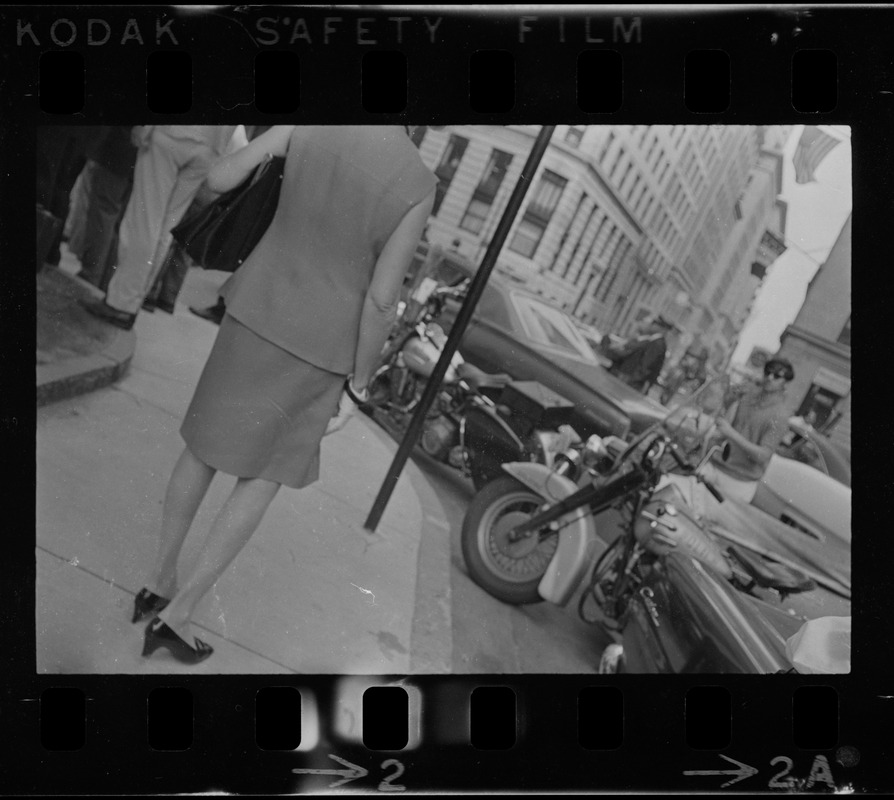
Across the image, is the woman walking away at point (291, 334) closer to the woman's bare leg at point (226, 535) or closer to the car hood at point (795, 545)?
the woman's bare leg at point (226, 535)

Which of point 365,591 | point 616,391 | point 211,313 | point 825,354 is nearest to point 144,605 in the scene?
point 365,591

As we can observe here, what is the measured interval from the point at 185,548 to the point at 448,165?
156 cm

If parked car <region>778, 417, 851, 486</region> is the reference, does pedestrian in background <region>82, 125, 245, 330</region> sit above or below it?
above

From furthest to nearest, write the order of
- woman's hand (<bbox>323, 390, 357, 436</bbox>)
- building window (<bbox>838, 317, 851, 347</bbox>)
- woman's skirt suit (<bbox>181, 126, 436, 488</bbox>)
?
building window (<bbox>838, 317, 851, 347</bbox>) → woman's hand (<bbox>323, 390, 357, 436</bbox>) → woman's skirt suit (<bbox>181, 126, 436, 488</bbox>)

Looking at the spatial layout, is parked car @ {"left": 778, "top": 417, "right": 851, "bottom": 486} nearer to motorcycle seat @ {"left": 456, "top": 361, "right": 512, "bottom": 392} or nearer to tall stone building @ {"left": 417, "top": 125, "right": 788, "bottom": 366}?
tall stone building @ {"left": 417, "top": 125, "right": 788, "bottom": 366}

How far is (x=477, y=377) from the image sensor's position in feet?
8.46

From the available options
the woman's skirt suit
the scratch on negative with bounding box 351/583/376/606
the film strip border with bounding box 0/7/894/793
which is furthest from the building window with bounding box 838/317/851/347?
the scratch on negative with bounding box 351/583/376/606

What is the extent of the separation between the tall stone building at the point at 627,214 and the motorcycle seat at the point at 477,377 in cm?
33

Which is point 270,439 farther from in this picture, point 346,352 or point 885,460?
point 885,460

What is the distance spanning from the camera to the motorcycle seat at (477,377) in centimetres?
257

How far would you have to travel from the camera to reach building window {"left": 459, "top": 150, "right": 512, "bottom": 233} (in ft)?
7.91

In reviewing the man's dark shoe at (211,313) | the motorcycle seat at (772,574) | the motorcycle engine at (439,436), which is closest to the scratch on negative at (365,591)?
the motorcycle engine at (439,436)

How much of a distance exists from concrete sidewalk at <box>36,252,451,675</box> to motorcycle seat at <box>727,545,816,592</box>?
1066 millimetres
